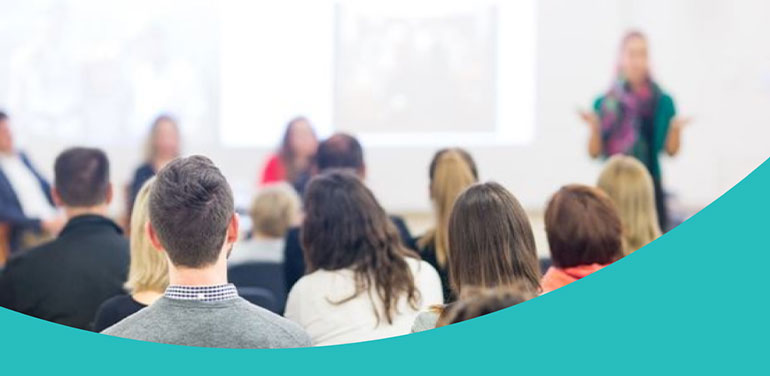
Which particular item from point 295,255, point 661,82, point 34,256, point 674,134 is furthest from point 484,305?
point 661,82

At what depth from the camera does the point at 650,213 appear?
3.98 meters

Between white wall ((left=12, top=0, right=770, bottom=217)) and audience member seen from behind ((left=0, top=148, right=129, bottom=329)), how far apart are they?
4.96 m

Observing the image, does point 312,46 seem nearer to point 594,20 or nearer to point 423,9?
point 423,9

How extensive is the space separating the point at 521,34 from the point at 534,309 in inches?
273

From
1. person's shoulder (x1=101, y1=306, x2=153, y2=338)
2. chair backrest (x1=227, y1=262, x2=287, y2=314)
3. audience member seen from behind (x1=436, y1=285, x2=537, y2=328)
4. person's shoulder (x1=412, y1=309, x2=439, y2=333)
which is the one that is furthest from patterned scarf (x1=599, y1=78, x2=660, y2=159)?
audience member seen from behind (x1=436, y1=285, x2=537, y2=328)

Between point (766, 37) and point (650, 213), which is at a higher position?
point (766, 37)

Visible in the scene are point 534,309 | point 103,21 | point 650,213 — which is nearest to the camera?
point 534,309

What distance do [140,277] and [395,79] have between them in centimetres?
571

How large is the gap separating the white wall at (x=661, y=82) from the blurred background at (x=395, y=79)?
10mm

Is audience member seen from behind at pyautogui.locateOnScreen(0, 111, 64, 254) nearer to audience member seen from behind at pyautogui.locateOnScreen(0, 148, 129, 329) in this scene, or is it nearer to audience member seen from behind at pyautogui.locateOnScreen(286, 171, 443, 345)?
audience member seen from behind at pyautogui.locateOnScreen(0, 148, 129, 329)

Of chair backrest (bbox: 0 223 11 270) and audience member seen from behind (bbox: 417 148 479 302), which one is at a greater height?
audience member seen from behind (bbox: 417 148 479 302)

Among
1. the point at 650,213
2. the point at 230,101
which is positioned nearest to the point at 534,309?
the point at 650,213

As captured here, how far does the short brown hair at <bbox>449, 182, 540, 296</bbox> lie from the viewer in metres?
2.24

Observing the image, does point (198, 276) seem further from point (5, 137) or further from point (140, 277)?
point (5, 137)
